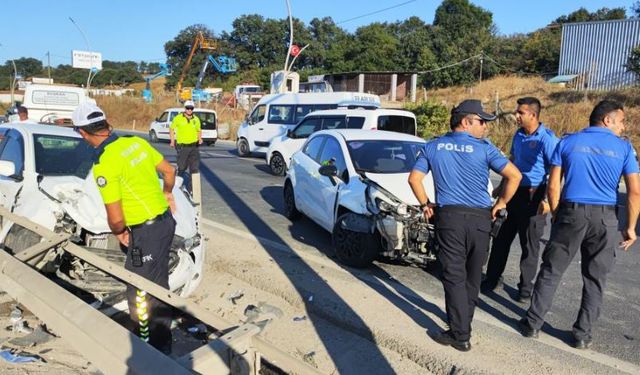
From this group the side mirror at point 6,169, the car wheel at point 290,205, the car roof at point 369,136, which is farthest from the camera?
the car wheel at point 290,205

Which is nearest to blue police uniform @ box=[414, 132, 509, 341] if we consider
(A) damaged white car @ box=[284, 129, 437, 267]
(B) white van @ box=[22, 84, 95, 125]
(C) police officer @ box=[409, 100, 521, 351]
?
(C) police officer @ box=[409, 100, 521, 351]

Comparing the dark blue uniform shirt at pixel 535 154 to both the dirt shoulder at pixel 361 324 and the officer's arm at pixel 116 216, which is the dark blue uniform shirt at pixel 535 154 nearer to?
the dirt shoulder at pixel 361 324

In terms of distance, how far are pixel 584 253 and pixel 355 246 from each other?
2.21m

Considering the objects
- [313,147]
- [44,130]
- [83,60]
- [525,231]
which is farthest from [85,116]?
[83,60]

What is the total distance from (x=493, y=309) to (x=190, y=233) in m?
2.72

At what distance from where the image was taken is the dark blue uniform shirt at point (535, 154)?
14.8ft

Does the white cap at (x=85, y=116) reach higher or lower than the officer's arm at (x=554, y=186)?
higher

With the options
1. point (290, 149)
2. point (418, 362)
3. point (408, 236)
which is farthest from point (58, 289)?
point (290, 149)

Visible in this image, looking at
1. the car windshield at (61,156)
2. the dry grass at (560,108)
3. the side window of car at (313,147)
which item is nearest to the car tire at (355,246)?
the side window of car at (313,147)

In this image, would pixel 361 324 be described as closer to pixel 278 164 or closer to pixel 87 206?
pixel 87 206

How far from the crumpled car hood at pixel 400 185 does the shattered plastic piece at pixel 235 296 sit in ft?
6.14

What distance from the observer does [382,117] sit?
12.3 metres

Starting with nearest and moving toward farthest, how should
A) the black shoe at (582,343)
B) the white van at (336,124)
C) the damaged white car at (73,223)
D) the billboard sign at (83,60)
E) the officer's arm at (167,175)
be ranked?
1. the officer's arm at (167,175)
2. the black shoe at (582,343)
3. the damaged white car at (73,223)
4. the white van at (336,124)
5. the billboard sign at (83,60)

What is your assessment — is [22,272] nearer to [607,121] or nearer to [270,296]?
[270,296]
